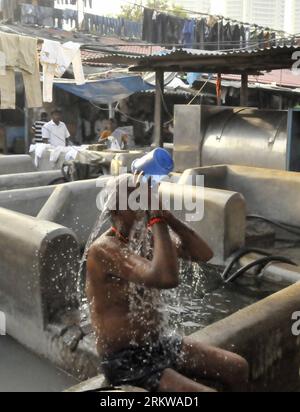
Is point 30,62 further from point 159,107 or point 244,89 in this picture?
point 244,89

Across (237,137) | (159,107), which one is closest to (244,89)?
(159,107)

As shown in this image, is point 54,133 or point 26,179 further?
point 54,133

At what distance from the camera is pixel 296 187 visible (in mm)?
7172

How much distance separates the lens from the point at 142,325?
2639 mm

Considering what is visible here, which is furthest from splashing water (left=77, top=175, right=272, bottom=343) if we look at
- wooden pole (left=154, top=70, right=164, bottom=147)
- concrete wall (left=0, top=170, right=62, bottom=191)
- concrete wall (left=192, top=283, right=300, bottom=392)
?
wooden pole (left=154, top=70, right=164, bottom=147)

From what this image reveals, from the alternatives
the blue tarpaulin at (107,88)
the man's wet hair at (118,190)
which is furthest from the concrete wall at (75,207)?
the blue tarpaulin at (107,88)

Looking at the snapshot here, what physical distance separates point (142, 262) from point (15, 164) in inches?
293

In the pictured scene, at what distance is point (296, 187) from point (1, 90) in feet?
15.5

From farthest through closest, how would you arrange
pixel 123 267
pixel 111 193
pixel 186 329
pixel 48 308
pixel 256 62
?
pixel 256 62
pixel 186 329
pixel 48 308
pixel 111 193
pixel 123 267

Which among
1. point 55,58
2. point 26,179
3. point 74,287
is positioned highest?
point 55,58

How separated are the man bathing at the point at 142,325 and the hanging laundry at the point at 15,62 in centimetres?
572

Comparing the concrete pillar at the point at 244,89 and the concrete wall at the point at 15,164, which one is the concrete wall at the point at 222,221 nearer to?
the concrete wall at the point at 15,164

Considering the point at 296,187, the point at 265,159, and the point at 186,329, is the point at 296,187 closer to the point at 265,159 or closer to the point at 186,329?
the point at 265,159
